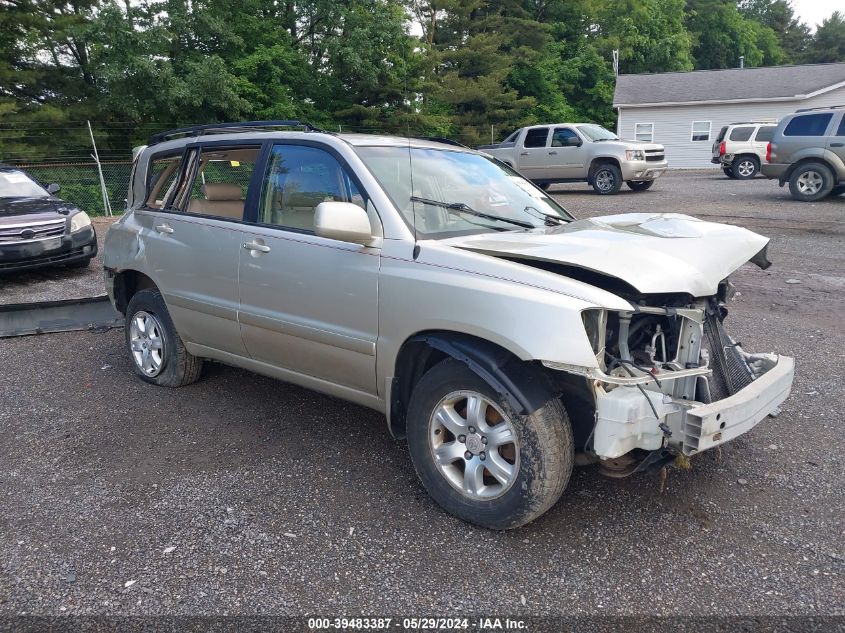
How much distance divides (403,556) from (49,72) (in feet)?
78.5

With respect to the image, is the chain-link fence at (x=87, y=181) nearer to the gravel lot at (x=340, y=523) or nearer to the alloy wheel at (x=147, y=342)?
the alloy wheel at (x=147, y=342)

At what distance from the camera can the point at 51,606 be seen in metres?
2.67

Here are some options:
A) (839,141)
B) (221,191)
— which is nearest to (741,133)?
(839,141)

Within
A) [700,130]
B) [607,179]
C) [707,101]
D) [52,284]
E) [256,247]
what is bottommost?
[52,284]

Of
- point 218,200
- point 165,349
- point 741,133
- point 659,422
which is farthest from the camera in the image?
point 741,133

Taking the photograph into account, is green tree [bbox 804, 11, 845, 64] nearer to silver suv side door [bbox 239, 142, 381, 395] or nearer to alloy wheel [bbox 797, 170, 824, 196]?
alloy wheel [bbox 797, 170, 824, 196]

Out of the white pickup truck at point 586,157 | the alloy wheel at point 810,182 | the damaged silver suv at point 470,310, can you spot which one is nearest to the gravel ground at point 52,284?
the damaged silver suv at point 470,310

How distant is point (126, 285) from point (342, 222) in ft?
9.44

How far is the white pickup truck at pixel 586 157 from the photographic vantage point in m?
17.5

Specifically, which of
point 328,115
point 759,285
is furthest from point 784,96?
point 759,285

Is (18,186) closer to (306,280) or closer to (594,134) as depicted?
(306,280)

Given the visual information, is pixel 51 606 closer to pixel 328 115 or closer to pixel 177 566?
pixel 177 566

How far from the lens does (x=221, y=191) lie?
15.5 feet

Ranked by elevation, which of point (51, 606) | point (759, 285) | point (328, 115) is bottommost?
point (51, 606)
